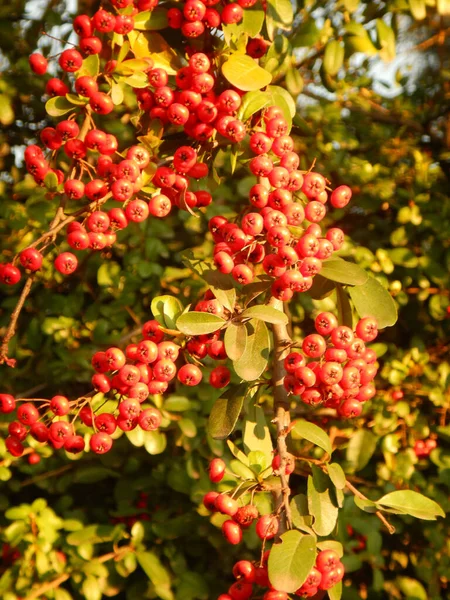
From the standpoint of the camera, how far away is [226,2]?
1.32m

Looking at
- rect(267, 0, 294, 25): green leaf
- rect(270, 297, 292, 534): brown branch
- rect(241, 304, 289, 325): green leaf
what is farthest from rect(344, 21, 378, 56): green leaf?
rect(241, 304, 289, 325): green leaf

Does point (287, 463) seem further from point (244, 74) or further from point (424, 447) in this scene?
point (424, 447)

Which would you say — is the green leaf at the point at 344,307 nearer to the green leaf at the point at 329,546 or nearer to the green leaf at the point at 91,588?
the green leaf at the point at 329,546

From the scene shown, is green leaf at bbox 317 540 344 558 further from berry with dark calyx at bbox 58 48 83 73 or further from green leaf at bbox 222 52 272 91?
berry with dark calyx at bbox 58 48 83 73

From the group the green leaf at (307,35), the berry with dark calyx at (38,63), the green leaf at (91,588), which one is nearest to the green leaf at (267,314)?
the berry with dark calyx at (38,63)

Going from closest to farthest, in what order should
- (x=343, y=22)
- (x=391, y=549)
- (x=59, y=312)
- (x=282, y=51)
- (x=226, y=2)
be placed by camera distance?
1. (x=226, y=2)
2. (x=282, y=51)
3. (x=343, y=22)
4. (x=59, y=312)
5. (x=391, y=549)

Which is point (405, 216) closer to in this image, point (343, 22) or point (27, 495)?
point (343, 22)

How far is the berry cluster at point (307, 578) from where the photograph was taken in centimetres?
108

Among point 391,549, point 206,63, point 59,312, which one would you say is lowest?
point 391,549

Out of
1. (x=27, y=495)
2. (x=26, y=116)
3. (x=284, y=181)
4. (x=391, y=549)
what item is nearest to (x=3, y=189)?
(x=26, y=116)

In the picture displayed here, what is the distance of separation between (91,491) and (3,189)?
111 centimetres

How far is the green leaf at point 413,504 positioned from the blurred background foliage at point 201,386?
2.06 feet

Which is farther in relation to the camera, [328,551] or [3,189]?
[3,189]

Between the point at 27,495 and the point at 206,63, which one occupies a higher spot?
the point at 206,63
